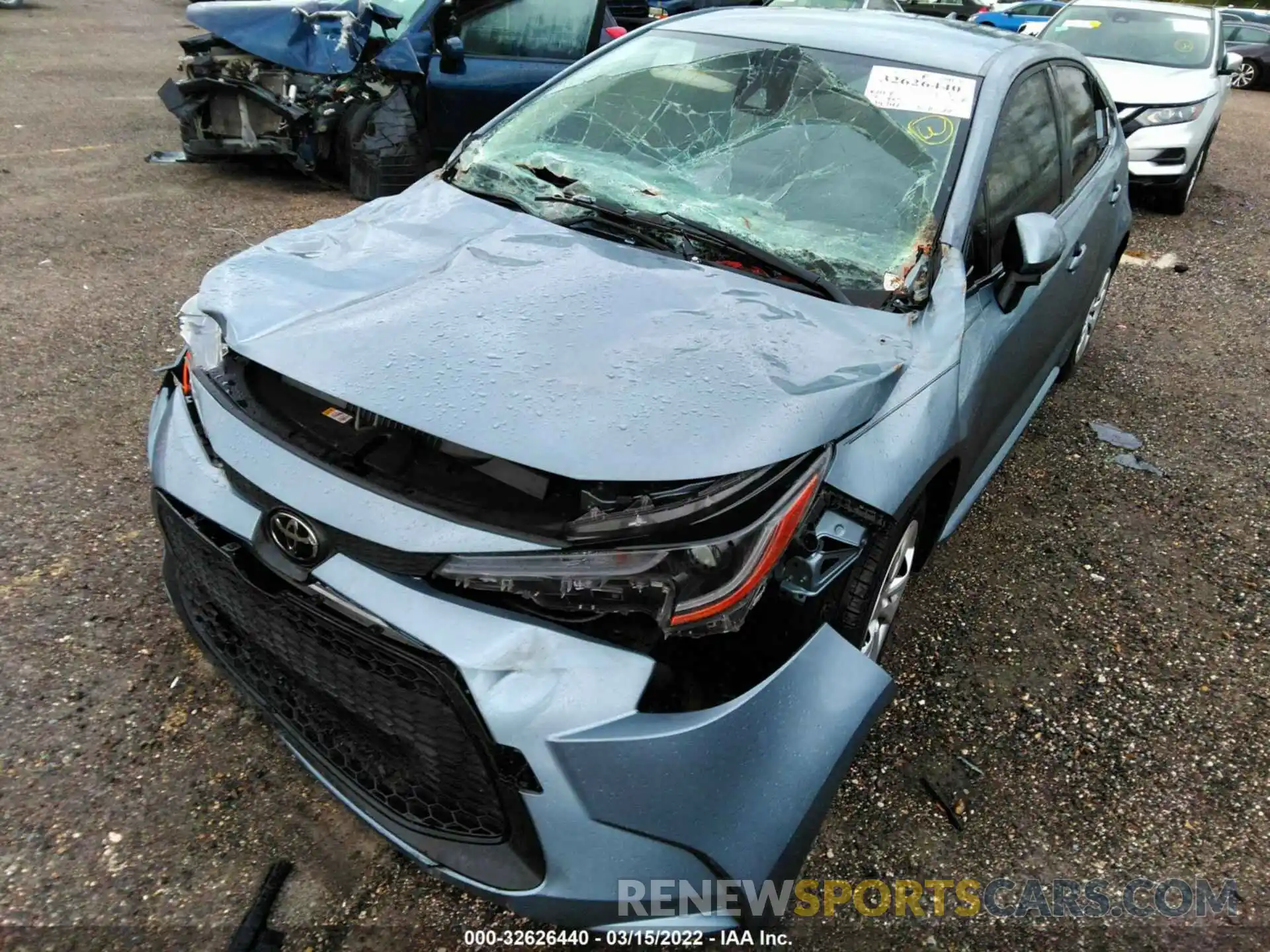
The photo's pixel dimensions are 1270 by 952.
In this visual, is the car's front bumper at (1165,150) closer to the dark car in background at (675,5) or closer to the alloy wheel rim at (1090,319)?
the alloy wheel rim at (1090,319)

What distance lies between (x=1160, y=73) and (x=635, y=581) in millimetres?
8101

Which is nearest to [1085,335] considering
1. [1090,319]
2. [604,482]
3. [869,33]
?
[1090,319]

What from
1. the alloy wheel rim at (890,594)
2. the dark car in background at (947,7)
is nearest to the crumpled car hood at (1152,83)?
the alloy wheel rim at (890,594)

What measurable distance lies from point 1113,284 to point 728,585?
18.5 ft

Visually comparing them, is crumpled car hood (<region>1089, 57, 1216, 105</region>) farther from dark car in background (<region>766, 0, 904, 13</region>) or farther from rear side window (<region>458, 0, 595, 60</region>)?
rear side window (<region>458, 0, 595, 60</region>)

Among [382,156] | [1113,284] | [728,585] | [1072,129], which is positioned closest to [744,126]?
[1072,129]

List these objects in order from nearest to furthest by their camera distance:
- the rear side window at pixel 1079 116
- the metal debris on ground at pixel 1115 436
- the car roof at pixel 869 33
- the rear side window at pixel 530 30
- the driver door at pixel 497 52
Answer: the car roof at pixel 869 33
the rear side window at pixel 1079 116
the metal debris on ground at pixel 1115 436
the driver door at pixel 497 52
the rear side window at pixel 530 30

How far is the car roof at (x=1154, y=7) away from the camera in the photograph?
7996 mm

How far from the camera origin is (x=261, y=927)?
1786 millimetres

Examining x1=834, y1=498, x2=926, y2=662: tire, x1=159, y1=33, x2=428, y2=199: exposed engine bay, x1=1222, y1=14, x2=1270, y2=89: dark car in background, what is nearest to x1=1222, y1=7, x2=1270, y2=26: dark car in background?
x1=1222, y1=14, x2=1270, y2=89: dark car in background

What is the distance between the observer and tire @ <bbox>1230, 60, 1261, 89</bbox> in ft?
53.6

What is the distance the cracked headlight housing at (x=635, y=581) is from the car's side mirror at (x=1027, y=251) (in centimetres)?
137

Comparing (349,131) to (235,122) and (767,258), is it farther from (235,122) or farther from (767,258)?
(767,258)

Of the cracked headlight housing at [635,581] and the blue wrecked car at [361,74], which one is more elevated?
the blue wrecked car at [361,74]
